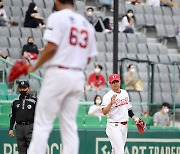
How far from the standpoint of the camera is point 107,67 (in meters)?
17.7

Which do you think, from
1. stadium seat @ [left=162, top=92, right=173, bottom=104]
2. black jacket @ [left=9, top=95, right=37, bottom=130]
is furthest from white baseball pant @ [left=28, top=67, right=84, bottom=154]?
stadium seat @ [left=162, top=92, right=173, bottom=104]

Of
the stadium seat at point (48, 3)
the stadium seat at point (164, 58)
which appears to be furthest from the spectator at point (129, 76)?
the stadium seat at point (48, 3)

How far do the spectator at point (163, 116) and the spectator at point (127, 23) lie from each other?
450cm

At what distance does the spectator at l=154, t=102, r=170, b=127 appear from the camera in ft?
50.5

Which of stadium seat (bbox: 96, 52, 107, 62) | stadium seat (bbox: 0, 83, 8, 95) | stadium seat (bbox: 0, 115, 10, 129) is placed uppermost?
stadium seat (bbox: 96, 52, 107, 62)

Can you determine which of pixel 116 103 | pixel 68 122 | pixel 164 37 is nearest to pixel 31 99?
pixel 116 103

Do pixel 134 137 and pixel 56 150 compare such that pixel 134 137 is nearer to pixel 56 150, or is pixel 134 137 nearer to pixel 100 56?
pixel 56 150

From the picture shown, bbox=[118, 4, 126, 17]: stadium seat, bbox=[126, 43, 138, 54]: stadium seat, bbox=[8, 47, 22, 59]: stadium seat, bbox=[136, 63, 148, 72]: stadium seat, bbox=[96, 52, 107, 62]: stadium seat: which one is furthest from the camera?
bbox=[118, 4, 126, 17]: stadium seat

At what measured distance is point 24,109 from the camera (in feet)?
38.4

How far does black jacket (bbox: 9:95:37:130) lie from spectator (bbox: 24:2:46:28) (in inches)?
246

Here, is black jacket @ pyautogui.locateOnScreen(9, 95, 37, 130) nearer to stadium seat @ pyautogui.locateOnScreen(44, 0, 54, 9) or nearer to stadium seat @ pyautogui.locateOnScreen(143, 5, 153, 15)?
stadium seat @ pyautogui.locateOnScreen(44, 0, 54, 9)

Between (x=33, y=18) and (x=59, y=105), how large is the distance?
36.5 ft

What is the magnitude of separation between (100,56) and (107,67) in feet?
1.80

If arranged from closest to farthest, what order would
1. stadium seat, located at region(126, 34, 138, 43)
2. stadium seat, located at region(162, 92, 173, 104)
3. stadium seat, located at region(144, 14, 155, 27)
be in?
stadium seat, located at region(162, 92, 173, 104)
stadium seat, located at region(126, 34, 138, 43)
stadium seat, located at region(144, 14, 155, 27)
